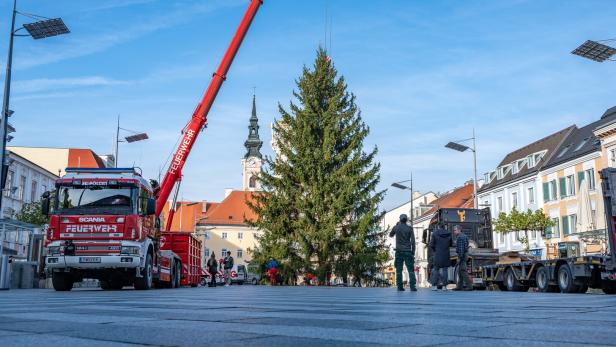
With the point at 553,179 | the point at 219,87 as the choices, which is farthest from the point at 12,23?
the point at 553,179

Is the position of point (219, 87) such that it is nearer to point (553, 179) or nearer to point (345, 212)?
point (345, 212)

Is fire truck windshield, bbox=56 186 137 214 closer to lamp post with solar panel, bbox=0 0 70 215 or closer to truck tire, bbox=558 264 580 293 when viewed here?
lamp post with solar panel, bbox=0 0 70 215

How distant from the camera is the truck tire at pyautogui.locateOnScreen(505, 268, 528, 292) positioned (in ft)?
80.5

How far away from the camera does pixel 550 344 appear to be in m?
3.66

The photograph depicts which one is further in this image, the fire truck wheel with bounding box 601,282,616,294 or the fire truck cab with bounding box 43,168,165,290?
the fire truck wheel with bounding box 601,282,616,294

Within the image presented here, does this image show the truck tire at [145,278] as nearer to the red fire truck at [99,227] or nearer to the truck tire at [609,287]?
the red fire truck at [99,227]

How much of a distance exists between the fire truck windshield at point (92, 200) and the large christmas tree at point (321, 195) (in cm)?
1900

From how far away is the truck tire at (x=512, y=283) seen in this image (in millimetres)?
24552

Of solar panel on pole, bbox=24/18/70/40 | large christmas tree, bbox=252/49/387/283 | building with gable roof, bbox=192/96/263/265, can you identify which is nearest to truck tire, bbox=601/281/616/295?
large christmas tree, bbox=252/49/387/283

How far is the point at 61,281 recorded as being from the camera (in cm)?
1994

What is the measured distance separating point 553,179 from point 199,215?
86.1 meters

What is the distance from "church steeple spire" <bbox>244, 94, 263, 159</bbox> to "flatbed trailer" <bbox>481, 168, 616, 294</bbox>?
343 ft

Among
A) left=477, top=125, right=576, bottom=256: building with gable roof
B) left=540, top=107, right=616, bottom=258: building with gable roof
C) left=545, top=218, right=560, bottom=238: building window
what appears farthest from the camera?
left=477, top=125, right=576, bottom=256: building with gable roof

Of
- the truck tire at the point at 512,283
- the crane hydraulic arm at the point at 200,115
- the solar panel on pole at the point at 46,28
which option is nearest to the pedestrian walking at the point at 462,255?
the truck tire at the point at 512,283
